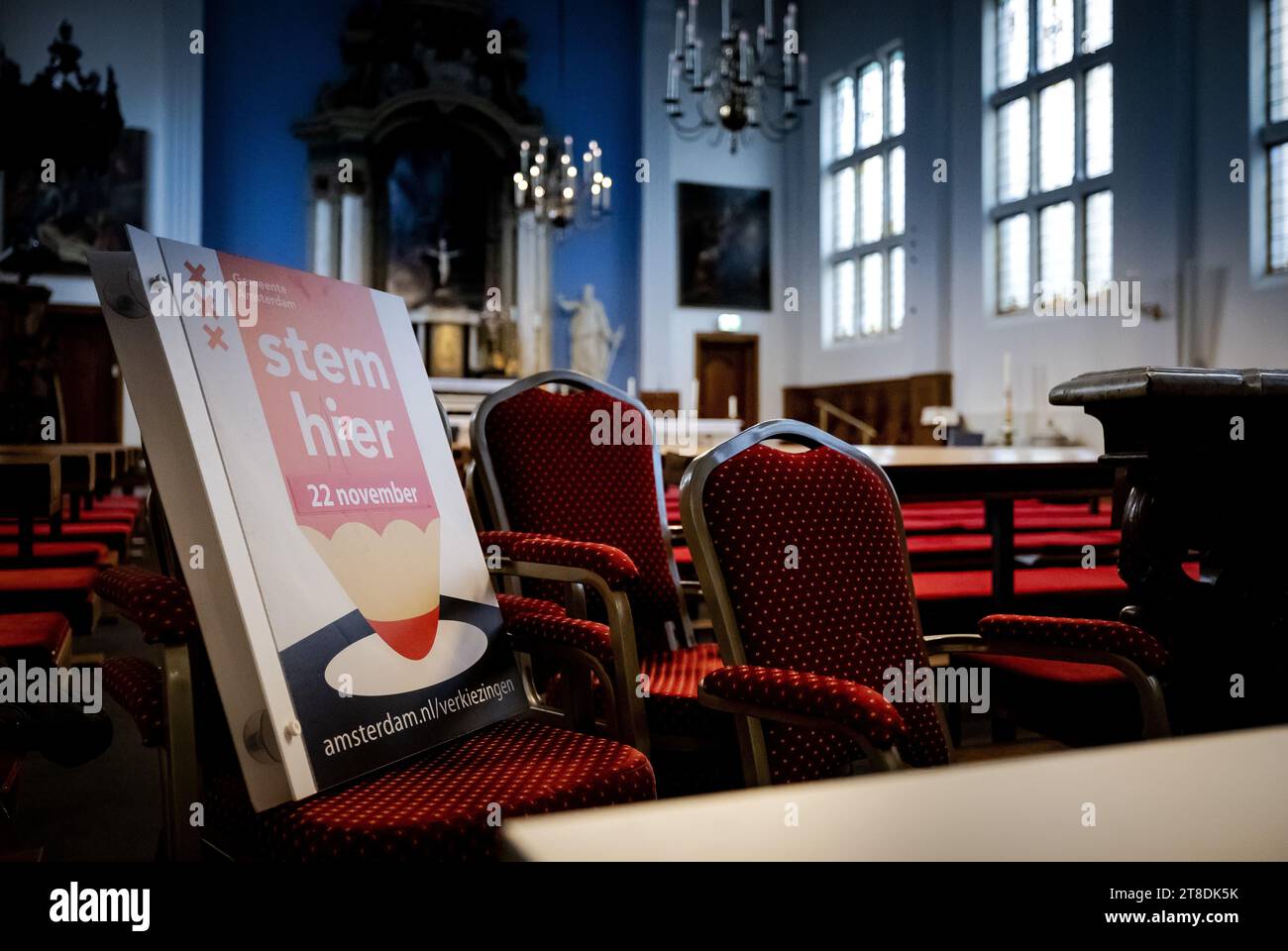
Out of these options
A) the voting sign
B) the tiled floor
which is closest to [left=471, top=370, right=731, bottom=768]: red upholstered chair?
the voting sign

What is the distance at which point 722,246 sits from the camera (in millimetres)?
13102

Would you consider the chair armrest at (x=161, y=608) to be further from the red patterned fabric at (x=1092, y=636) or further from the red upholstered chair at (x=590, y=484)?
the red patterned fabric at (x=1092, y=636)

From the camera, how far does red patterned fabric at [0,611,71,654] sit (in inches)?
79.2

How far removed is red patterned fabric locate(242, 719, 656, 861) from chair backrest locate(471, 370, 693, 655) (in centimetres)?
85

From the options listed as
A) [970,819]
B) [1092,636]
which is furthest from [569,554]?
[970,819]

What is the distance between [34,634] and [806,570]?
1657mm

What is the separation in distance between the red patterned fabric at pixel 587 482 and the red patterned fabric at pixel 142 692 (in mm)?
920

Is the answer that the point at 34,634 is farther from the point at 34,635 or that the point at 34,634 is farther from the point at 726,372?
the point at 726,372

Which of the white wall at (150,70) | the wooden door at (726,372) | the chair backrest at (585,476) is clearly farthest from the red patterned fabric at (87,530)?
the wooden door at (726,372)

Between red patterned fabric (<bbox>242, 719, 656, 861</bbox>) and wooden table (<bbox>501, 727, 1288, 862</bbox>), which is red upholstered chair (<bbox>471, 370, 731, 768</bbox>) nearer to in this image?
red patterned fabric (<bbox>242, 719, 656, 861</bbox>)

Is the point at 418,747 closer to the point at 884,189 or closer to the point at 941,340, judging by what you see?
the point at 941,340

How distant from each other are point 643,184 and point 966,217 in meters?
4.31

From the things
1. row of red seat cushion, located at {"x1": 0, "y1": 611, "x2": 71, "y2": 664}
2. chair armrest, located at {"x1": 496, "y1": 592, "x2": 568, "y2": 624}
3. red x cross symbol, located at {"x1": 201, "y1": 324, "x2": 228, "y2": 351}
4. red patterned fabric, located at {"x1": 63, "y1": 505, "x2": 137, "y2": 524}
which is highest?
red x cross symbol, located at {"x1": 201, "y1": 324, "x2": 228, "y2": 351}
